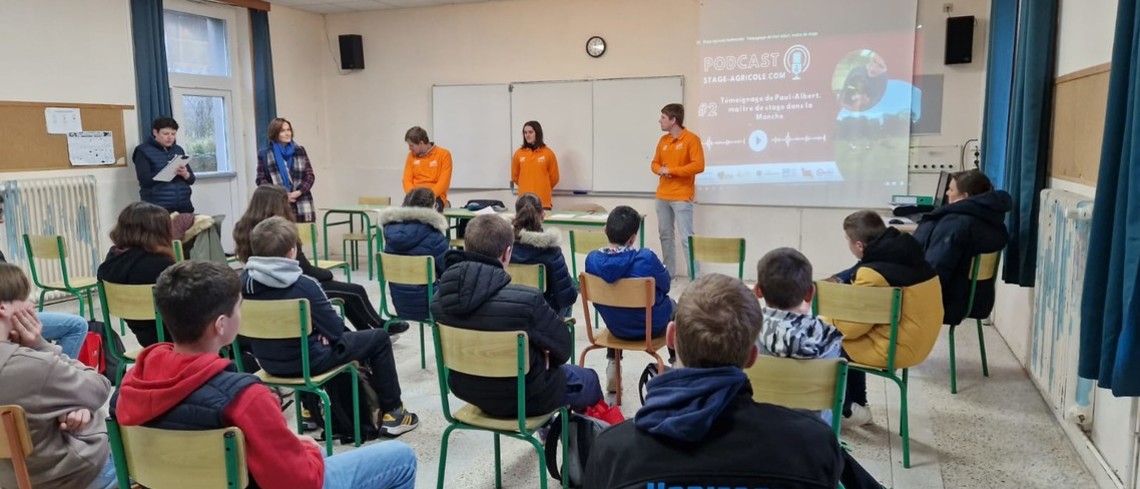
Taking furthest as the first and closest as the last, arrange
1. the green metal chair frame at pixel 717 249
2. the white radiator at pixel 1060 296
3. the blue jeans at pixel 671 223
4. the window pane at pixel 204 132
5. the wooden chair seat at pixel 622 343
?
the window pane at pixel 204 132 → the blue jeans at pixel 671 223 → the green metal chair frame at pixel 717 249 → the wooden chair seat at pixel 622 343 → the white radiator at pixel 1060 296

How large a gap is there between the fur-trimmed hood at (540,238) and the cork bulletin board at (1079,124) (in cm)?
227

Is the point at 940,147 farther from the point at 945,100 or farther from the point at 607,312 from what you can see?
the point at 607,312

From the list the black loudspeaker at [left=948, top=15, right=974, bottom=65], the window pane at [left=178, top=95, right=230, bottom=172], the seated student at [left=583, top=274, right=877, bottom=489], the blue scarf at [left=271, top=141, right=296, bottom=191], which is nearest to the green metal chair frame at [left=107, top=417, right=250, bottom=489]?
the seated student at [left=583, top=274, right=877, bottom=489]

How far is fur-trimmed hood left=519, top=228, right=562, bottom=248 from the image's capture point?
3816 millimetres

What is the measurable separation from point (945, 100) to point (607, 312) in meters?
4.10

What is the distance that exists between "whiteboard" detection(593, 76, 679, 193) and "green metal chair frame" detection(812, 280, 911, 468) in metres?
4.21

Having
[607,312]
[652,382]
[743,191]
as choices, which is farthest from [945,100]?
[652,382]

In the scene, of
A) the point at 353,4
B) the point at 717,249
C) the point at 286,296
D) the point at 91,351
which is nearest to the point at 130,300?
the point at 91,351

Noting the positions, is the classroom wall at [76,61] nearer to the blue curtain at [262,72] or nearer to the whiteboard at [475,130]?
the blue curtain at [262,72]

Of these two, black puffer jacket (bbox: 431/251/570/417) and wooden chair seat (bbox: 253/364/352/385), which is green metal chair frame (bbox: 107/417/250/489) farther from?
wooden chair seat (bbox: 253/364/352/385)

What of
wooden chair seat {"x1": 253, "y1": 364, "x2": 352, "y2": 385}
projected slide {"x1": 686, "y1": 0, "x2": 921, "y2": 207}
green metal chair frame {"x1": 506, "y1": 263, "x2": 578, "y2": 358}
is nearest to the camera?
wooden chair seat {"x1": 253, "y1": 364, "x2": 352, "y2": 385}

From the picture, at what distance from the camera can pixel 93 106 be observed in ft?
20.9

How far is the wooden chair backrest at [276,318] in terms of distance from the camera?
284cm

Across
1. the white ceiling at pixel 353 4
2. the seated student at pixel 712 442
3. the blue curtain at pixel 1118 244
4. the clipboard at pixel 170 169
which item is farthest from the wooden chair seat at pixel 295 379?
the white ceiling at pixel 353 4
